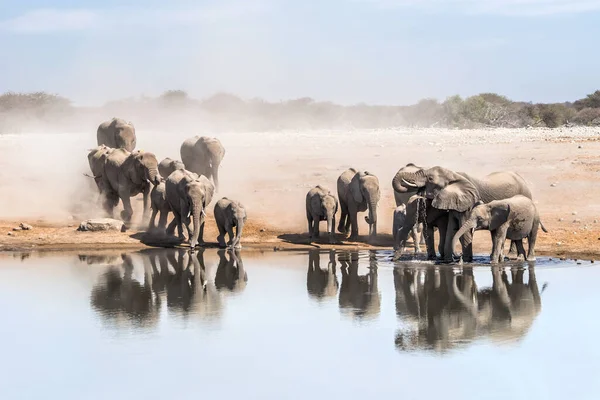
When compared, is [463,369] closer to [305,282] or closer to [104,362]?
[104,362]

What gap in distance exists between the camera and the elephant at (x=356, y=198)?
23078 mm

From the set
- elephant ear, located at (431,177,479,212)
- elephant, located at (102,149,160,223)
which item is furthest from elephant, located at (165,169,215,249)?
elephant ear, located at (431,177,479,212)

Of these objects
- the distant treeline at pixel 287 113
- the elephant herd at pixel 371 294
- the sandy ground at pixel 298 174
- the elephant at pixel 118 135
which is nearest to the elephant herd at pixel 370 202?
the sandy ground at pixel 298 174

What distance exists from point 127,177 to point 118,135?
16.8ft

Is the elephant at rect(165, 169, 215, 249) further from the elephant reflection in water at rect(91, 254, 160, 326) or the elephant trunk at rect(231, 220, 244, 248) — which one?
the elephant reflection in water at rect(91, 254, 160, 326)

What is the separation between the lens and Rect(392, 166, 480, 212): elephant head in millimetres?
19609

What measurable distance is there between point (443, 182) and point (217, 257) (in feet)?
15.1

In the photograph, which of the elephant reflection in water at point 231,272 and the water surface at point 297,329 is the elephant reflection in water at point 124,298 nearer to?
the water surface at point 297,329

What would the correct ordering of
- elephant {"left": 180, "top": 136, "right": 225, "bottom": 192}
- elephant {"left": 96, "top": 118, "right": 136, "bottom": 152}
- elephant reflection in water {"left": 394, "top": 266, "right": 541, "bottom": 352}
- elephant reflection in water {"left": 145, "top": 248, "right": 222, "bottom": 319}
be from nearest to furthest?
elephant reflection in water {"left": 394, "top": 266, "right": 541, "bottom": 352}, elephant reflection in water {"left": 145, "top": 248, "right": 222, "bottom": 319}, elephant {"left": 180, "top": 136, "right": 225, "bottom": 192}, elephant {"left": 96, "top": 118, "right": 136, "bottom": 152}

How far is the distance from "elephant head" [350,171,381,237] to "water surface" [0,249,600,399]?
2.04m

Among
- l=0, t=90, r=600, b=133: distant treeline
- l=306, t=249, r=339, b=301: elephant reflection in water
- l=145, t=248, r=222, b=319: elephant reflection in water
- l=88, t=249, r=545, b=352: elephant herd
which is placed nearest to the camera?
l=88, t=249, r=545, b=352: elephant herd

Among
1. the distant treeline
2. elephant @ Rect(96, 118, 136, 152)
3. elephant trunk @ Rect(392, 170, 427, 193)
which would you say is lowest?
elephant trunk @ Rect(392, 170, 427, 193)

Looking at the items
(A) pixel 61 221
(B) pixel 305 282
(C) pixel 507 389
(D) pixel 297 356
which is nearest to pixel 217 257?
(B) pixel 305 282

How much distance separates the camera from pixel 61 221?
2609 cm
